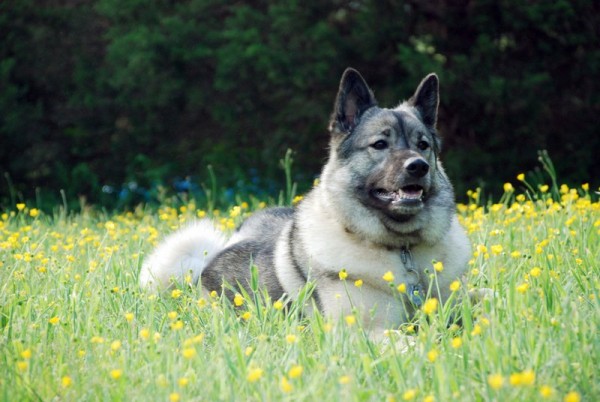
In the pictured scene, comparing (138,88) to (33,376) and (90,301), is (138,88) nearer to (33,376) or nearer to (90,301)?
(90,301)

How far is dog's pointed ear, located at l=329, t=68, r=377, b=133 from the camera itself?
427cm

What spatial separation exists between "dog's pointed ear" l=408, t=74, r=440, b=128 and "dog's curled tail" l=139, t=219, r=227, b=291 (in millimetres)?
1410

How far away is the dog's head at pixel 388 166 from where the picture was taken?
3926mm

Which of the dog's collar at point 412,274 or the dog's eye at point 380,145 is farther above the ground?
the dog's eye at point 380,145

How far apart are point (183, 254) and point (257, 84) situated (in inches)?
182

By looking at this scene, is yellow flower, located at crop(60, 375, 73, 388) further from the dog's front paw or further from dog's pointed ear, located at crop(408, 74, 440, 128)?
dog's pointed ear, located at crop(408, 74, 440, 128)

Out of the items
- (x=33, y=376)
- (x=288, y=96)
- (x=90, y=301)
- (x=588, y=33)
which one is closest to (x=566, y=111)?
(x=588, y=33)

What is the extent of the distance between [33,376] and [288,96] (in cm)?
668

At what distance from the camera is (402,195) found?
3936 millimetres

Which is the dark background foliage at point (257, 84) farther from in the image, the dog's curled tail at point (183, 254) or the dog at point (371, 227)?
the dog at point (371, 227)

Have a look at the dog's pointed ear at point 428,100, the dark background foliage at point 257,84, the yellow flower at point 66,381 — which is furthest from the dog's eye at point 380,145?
the dark background foliage at point 257,84

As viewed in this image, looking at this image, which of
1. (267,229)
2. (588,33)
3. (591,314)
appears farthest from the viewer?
(588,33)

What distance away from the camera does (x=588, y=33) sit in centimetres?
804

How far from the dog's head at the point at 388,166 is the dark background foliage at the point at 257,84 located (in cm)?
388
